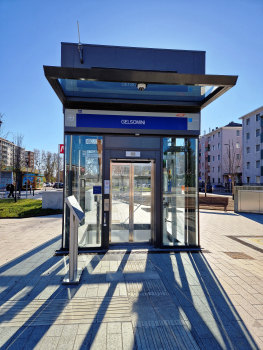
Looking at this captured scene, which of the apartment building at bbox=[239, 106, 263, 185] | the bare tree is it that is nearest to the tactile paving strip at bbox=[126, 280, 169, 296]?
the bare tree

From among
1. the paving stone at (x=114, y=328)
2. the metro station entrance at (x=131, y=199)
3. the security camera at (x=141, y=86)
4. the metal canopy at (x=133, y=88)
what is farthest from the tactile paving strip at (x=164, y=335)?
the security camera at (x=141, y=86)

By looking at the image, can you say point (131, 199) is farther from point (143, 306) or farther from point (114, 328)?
point (114, 328)

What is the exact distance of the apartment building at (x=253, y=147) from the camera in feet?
123

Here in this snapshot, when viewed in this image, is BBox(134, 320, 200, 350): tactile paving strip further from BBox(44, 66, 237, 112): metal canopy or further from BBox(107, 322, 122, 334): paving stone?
BBox(44, 66, 237, 112): metal canopy

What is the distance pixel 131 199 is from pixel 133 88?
303 cm

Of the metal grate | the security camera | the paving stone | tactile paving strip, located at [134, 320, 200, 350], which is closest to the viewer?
tactile paving strip, located at [134, 320, 200, 350]

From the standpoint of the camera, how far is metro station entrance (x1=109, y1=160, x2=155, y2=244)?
6516mm

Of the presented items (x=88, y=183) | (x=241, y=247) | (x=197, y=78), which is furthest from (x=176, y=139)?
(x=241, y=247)

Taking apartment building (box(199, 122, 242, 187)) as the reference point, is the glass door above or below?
below

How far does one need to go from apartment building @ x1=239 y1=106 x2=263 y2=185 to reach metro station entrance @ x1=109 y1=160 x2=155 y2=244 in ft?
117

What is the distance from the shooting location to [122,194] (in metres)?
6.59

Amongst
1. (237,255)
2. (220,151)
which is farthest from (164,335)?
(220,151)

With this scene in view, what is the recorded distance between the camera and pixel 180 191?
6.33 metres

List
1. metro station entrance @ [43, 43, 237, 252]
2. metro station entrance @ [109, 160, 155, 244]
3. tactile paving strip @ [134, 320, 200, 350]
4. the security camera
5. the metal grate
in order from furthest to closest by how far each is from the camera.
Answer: metro station entrance @ [109, 160, 155, 244], metro station entrance @ [43, 43, 237, 252], the metal grate, the security camera, tactile paving strip @ [134, 320, 200, 350]
